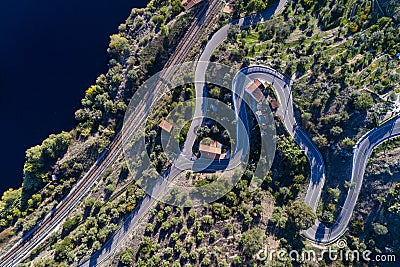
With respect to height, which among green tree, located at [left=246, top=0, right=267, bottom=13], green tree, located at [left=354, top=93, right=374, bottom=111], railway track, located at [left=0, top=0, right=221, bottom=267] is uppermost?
green tree, located at [left=246, top=0, right=267, bottom=13]

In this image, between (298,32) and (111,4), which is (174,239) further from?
(111,4)

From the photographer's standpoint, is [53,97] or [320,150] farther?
[53,97]

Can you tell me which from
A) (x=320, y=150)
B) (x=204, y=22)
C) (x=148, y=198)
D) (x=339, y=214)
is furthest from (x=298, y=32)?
(x=148, y=198)

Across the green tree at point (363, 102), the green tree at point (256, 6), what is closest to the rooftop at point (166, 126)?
the green tree at point (256, 6)

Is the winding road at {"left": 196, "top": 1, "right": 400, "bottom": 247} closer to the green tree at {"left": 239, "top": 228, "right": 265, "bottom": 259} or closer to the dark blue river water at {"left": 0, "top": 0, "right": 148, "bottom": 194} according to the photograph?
the green tree at {"left": 239, "top": 228, "right": 265, "bottom": 259}

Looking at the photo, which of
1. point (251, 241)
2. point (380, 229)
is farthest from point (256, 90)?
point (380, 229)

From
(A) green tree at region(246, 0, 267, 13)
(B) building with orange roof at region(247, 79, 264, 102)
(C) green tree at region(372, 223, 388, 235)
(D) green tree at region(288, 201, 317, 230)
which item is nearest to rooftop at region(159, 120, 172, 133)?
(B) building with orange roof at region(247, 79, 264, 102)
